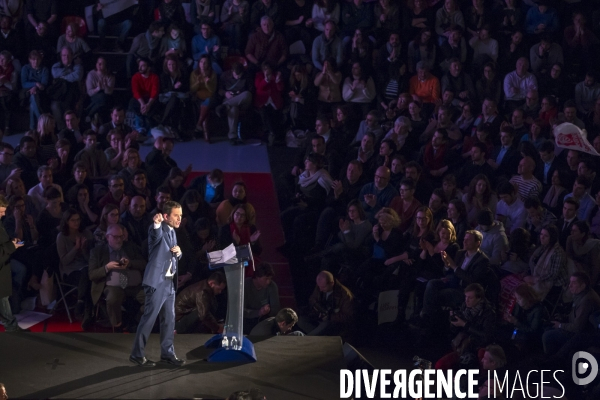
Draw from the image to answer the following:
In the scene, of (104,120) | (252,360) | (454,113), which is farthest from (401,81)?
(252,360)

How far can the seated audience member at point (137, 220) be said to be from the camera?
9766 millimetres

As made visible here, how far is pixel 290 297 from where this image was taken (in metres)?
10.1

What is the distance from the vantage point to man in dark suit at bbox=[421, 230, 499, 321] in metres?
9.22

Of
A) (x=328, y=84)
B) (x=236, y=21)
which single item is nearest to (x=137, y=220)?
(x=328, y=84)

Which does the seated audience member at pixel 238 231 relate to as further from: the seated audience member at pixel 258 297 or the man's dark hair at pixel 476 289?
the man's dark hair at pixel 476 289

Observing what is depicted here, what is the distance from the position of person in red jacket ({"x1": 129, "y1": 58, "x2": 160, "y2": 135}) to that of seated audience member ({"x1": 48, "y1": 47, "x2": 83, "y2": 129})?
70 cm

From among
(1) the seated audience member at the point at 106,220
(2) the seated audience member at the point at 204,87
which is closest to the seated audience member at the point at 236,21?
(2) the seated audience member at the point at 204,87

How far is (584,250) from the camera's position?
9.74m

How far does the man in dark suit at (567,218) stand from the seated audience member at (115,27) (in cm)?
675

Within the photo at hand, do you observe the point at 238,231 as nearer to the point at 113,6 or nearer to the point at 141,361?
the point at 141,361

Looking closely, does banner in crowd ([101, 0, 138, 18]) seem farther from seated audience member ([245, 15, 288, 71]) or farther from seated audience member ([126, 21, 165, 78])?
seated audience member ([245, 15, 288, 71])

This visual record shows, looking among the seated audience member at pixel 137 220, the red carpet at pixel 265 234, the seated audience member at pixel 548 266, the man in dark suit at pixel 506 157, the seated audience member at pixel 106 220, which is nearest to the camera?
the seated audience member at pixel 548 266

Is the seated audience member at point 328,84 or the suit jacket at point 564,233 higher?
the seated audience member at point 328,84

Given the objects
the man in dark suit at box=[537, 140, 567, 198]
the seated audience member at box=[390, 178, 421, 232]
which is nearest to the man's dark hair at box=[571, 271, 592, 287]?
the seated audience member at box=[390, 178, 421, 232]
